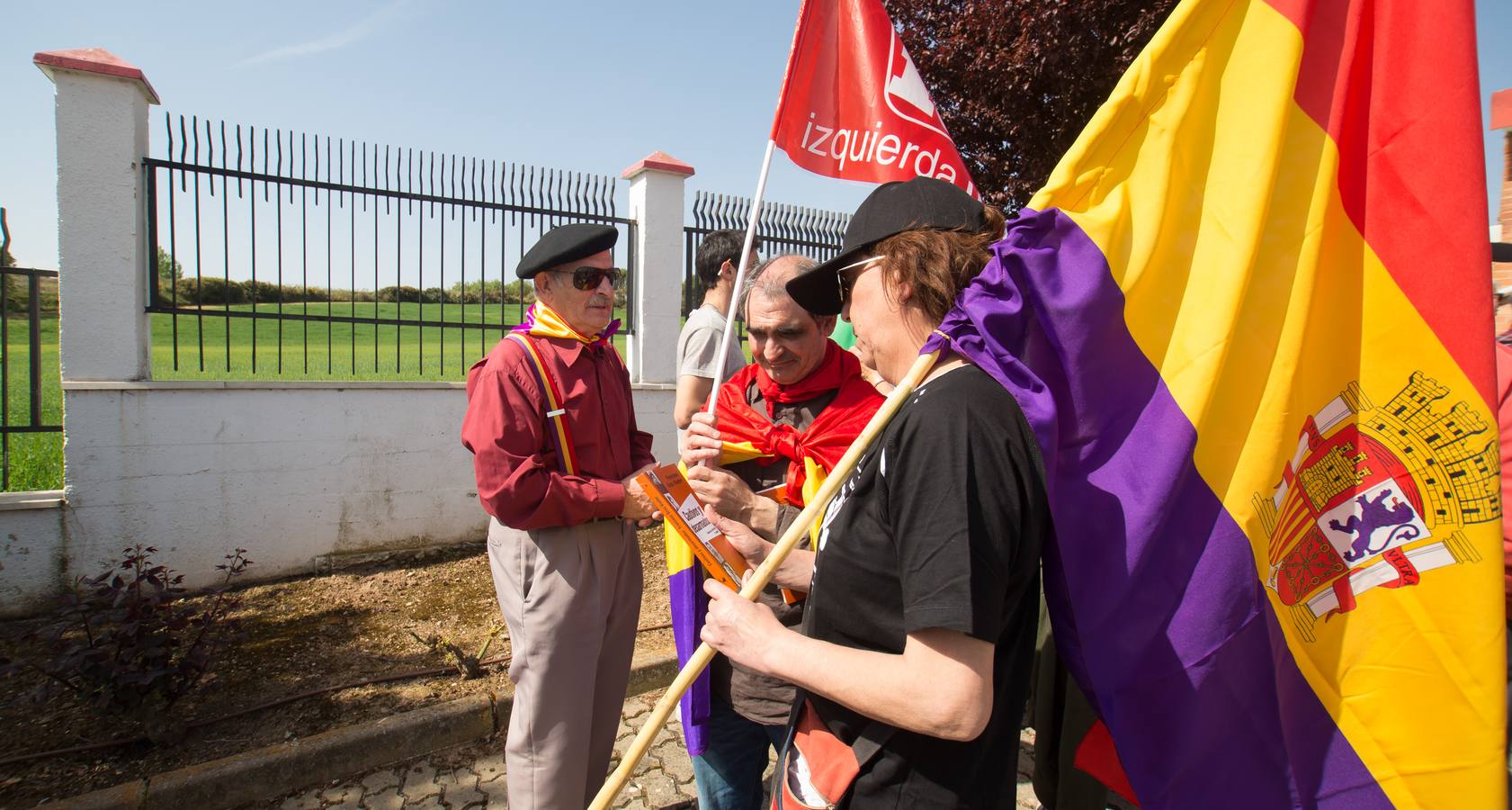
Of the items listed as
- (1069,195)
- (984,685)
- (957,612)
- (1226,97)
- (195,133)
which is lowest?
(984,685)

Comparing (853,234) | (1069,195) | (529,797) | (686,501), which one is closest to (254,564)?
(529,797)

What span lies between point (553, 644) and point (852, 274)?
1.66m

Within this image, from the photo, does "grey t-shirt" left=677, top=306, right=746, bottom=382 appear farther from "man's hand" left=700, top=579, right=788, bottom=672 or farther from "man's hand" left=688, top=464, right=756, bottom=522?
"man's hand" left=700, top=579, right=788, bottom=672

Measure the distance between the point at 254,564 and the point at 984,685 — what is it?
5.19 metres

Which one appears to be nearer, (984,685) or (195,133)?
(984,685)

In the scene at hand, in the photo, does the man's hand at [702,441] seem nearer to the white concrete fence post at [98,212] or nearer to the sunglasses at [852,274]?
the sunglasses at [852,274]

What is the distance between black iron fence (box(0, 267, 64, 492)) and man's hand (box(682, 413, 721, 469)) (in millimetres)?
4385

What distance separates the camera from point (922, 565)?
43.1 inches

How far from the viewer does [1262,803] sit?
1.35 m

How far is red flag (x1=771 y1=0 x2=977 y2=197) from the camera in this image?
2.48 metres

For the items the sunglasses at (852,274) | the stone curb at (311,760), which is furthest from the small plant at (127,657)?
the sunglasses at (852,274)

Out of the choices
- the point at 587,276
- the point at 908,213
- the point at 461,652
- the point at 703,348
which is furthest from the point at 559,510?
the point at 461,652

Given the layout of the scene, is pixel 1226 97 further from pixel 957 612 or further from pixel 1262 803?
pixel 1262 803

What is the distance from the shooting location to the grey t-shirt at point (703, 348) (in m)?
3.23
